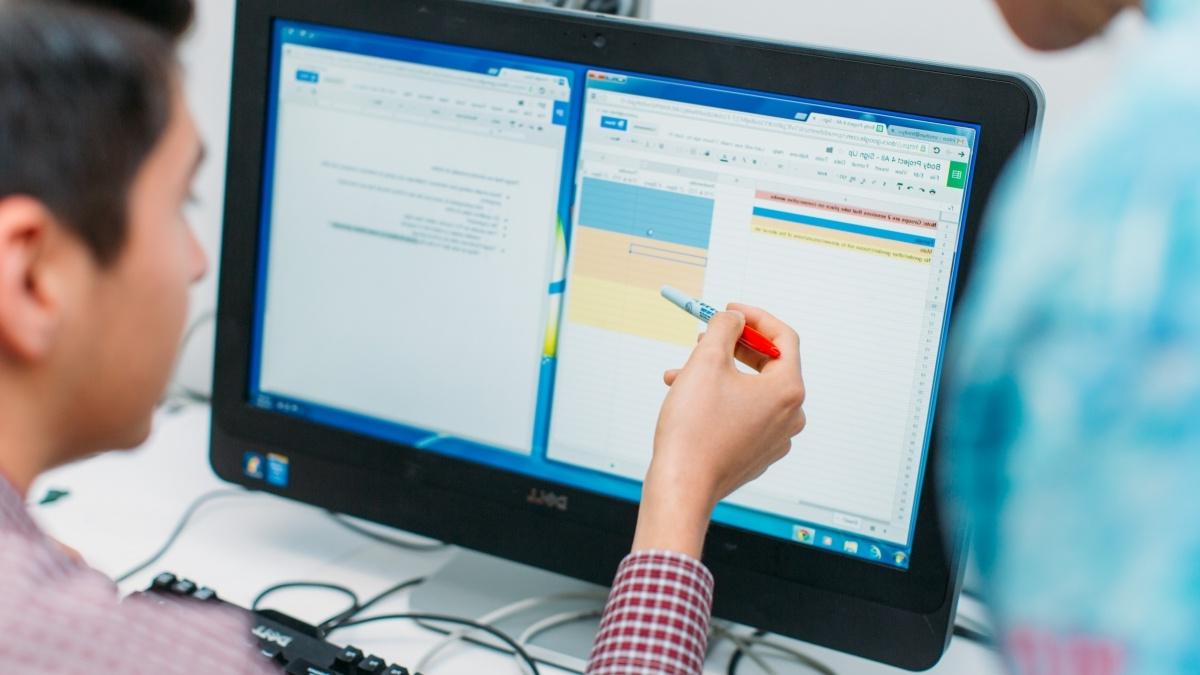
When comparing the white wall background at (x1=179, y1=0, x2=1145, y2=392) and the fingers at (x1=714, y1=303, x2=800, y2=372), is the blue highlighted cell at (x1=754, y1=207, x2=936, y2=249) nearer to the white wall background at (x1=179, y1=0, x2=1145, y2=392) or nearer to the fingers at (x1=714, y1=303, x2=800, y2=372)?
the fingers at (x1=714, y1=303, x2=800, y2=372)

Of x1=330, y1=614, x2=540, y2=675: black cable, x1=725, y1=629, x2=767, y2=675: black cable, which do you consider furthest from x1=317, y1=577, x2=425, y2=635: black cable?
x1=725, y1=629, x2=767, y2=675: black cable

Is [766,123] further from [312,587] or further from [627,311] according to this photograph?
[312,587]

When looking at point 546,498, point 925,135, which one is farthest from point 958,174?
point 546,498

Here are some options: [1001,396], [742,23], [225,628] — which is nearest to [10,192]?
[225,628]

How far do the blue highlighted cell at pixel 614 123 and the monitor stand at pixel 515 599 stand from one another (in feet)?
1.12

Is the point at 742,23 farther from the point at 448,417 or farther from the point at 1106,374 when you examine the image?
the point at 1106,374

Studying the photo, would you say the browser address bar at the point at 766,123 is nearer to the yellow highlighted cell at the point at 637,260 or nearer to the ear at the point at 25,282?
the yellow highlighted cell at the point at 637,260

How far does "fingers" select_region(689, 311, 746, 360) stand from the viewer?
0.66 metres

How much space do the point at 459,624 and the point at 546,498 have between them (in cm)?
11

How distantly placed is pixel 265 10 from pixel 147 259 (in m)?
0.36

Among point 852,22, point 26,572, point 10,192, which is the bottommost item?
point 26,572

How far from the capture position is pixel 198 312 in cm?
122

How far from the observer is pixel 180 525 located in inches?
37.4

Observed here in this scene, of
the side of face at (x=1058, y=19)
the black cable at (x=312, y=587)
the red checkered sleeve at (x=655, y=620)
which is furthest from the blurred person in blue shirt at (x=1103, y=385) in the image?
the black cable at (x=312, y=587)
